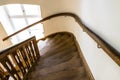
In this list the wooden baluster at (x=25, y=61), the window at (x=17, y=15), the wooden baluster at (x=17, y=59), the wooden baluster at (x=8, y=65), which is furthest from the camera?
the window at (x=17, y=15)

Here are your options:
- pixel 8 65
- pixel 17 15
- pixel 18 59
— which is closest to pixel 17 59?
pixel 18 59

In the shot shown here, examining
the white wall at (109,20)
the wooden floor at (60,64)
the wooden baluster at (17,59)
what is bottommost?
the wooden floor at (60,64)

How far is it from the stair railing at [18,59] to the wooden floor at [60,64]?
16cm

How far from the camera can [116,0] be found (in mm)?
1051

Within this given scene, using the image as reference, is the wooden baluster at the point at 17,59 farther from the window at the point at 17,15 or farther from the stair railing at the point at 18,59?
the window at the point at 17,15

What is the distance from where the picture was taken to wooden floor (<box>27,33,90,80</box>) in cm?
229

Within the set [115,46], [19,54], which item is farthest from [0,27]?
[115,46]

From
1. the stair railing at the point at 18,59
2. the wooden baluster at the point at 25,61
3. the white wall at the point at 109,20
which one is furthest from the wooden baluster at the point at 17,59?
the white wall at the point at 109,20

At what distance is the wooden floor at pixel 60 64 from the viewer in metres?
2.29

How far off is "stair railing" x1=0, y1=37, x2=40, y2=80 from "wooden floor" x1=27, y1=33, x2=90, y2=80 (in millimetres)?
156

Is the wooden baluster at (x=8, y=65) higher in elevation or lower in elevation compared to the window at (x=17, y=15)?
higher

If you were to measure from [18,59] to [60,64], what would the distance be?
80 centimetres

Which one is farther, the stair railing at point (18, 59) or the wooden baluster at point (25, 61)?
the wooden baluster at point (25, 61)

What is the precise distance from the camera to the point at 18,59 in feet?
7.55
